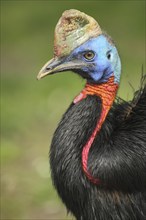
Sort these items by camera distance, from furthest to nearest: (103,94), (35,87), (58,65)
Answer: (35,87) < (103,94) < (58,65)

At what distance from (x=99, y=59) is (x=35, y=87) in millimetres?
4154

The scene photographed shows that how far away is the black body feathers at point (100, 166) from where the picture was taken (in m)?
4.48

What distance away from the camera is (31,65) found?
30.3 feet

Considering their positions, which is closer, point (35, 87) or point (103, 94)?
point (103, 94)

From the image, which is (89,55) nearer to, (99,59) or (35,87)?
(99,59)

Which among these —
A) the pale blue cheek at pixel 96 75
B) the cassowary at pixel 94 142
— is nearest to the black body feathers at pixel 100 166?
the cassowary at pixel 94 142

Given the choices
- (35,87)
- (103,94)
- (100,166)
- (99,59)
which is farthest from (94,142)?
Answer: (35,87)

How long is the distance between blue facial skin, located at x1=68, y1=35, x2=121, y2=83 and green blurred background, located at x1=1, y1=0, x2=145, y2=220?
4.25 ft

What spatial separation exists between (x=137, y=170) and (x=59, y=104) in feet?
12.3

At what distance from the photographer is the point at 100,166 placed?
4461 millimetres

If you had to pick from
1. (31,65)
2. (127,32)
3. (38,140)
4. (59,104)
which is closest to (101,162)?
(38,140)

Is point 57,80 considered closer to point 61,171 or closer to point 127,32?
point 127,32

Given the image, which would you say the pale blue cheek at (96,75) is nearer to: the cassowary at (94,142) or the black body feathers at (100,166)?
the cassowary at (94,142)

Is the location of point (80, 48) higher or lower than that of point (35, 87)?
higher
